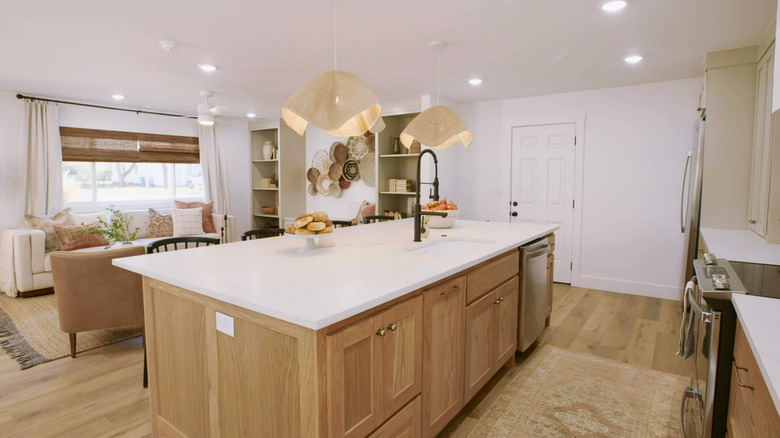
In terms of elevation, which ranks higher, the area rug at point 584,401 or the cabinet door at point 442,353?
the cabinet door at point 442,353

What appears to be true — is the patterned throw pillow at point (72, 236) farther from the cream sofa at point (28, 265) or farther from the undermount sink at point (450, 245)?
the undermount sink at point (450, 245)

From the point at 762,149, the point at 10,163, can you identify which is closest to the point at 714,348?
the point at 762,149

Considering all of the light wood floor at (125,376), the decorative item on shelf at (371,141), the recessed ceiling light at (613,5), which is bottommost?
the light wood floor at (125,376)

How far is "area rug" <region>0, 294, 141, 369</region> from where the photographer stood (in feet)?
10.3

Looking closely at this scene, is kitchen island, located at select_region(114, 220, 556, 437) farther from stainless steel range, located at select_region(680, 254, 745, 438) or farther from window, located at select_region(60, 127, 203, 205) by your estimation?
window, located at select_region(60, 127, 203, 205)

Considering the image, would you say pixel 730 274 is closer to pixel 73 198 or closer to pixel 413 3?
pixel 413 3

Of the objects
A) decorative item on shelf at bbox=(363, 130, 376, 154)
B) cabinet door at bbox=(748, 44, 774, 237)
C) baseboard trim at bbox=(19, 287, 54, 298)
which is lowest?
baseboard trim at bbox=(19, 287, 54, 298)

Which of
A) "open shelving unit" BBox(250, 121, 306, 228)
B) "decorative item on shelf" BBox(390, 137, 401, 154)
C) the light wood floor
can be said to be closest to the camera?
the light wood floor

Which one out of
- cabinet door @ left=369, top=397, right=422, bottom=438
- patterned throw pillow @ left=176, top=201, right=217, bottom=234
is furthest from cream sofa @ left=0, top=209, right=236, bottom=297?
cabinet door @ left=369, top=397, right=422, bottom=438

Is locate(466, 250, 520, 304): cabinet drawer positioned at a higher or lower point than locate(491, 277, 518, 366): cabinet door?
higher

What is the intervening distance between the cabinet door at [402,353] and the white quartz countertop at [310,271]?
0.34 feet

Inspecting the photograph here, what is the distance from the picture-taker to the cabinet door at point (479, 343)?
216 centimetres

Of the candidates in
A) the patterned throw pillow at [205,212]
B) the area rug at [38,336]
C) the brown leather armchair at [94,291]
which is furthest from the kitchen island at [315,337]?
the patterned throw pillow at [205,212]

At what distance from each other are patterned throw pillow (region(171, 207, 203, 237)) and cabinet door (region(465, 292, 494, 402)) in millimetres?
5150
